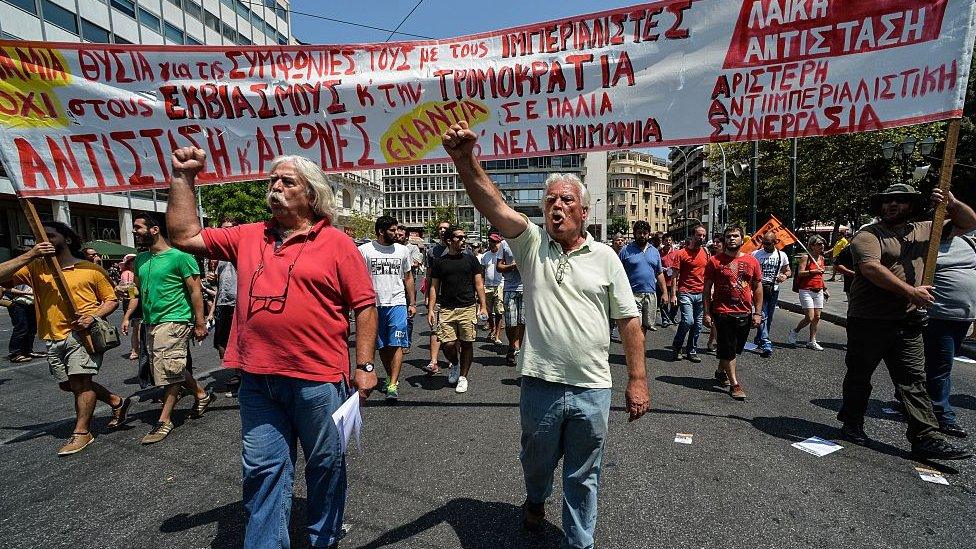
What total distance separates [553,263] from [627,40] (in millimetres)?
1957

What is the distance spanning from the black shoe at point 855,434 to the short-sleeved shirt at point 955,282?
1.16 m

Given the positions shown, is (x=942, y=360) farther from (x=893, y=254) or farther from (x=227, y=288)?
(x=227, y=288)

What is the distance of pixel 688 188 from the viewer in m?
85.8

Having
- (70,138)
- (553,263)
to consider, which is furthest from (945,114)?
(70,138)

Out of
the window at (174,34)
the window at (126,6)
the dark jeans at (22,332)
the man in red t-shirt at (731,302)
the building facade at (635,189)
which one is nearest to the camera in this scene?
the man in red t-shirt at (731,302)

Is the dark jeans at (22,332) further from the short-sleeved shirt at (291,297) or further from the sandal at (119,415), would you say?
the short-sleeved shirt at (291,297)

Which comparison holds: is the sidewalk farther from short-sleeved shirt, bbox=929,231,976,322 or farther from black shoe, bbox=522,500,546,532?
black shoe, bbox=522,500,546,532

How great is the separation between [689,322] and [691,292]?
54cm

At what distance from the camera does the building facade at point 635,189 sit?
358 feet

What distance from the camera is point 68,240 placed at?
398cm

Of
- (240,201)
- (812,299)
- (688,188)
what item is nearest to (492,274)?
(812,299)

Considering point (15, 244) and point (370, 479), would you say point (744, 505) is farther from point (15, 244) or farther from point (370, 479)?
point (15, 244)

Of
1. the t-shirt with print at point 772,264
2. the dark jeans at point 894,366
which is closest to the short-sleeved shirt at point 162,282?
the dark jeans at point 894,366

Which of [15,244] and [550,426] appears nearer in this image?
[550,426]
